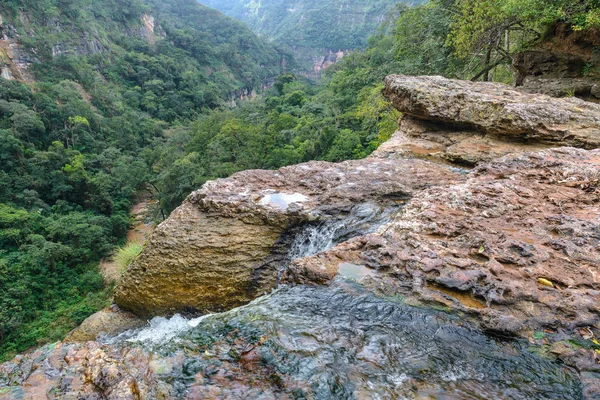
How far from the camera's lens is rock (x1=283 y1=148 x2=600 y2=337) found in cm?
281

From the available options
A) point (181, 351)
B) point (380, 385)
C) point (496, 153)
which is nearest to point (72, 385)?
point (181, 351)

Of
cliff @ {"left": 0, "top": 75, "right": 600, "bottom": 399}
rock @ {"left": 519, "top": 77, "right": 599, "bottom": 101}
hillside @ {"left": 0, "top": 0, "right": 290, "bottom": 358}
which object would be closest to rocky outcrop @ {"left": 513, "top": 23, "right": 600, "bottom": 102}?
rock @ {"left": 519, "top": 77, "right": 599, "bottom": 101}

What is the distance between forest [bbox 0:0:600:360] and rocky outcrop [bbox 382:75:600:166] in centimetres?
211

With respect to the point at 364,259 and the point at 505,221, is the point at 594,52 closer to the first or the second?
the point at 505,221

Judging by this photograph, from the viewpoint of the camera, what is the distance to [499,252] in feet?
10.8

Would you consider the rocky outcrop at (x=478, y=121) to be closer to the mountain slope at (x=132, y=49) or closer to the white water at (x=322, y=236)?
the white water at (x=322, y=236)

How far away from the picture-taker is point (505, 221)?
150 inches

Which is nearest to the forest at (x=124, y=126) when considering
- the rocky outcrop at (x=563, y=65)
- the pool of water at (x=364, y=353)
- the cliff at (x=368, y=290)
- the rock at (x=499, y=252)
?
the rocky outcrop at (x=563, y=65)

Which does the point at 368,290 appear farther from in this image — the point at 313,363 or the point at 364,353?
the point at 313,363

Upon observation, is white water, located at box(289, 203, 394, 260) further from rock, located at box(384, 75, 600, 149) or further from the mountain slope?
the mountain slope

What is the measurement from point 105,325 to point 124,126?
38.5m

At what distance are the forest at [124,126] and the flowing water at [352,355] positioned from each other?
7.73m

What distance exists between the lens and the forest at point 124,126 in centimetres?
1282

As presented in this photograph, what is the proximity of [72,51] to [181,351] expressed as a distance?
193 feet
